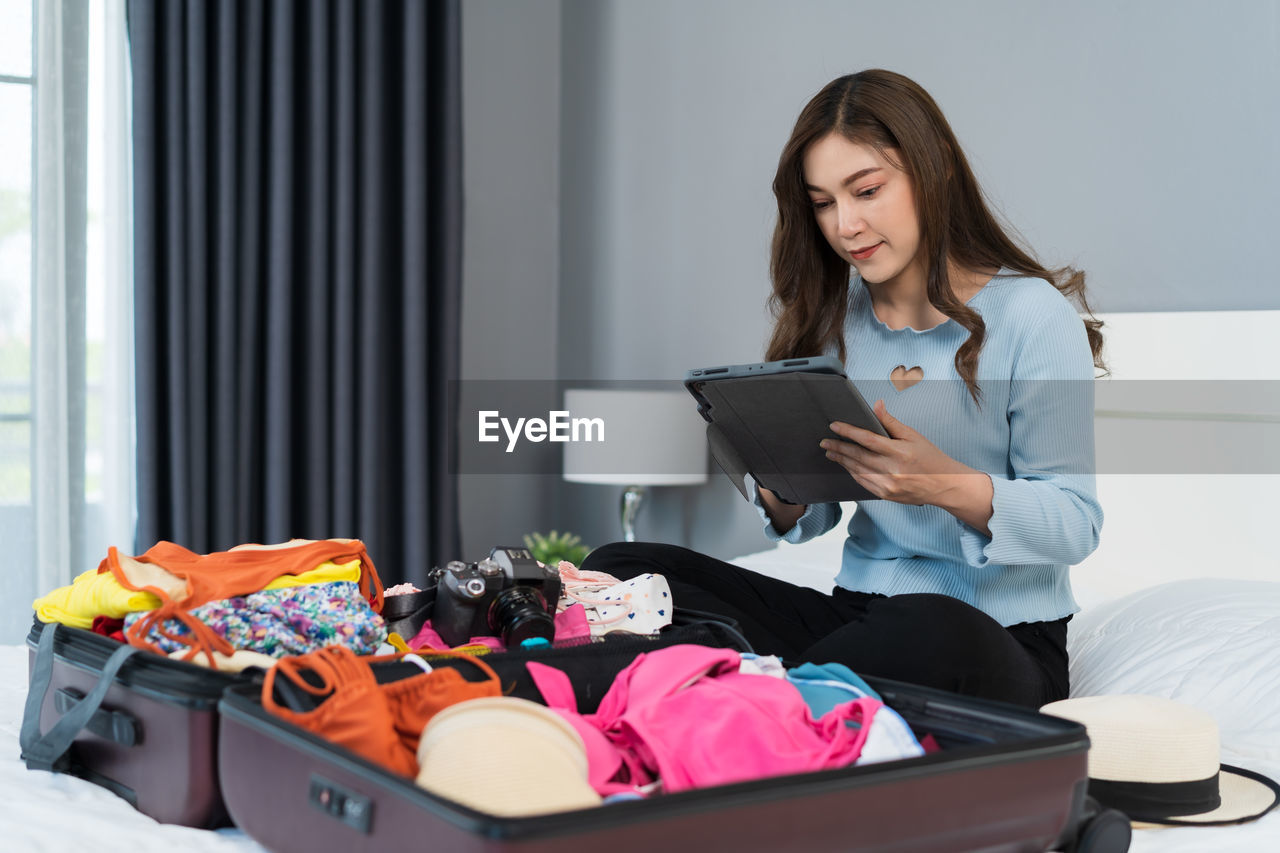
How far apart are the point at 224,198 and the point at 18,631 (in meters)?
1.07

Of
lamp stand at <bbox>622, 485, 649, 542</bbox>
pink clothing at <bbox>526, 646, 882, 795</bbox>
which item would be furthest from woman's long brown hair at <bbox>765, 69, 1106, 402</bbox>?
lamp stand at <bbox>622, 485, 649, 542</bbox>

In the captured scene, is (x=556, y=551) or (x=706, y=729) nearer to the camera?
(x=706, y=729)

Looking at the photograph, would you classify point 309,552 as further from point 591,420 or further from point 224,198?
point 224,198

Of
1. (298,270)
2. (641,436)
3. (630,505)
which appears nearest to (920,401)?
(641,436)

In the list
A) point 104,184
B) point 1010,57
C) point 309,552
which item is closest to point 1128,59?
point 1010,57

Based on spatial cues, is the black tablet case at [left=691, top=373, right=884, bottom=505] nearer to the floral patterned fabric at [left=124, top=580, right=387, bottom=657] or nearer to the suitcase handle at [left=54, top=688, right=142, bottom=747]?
the floral patterned fabric at [left=124, top=580, right=387, bottom=657]

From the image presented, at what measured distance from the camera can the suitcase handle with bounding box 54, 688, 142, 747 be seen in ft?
2.78

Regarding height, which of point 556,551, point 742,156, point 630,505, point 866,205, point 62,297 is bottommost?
point 556,551

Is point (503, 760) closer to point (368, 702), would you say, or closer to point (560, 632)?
point (368, 702)

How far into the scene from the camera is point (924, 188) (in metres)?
1.32

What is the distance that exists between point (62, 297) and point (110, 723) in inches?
74.3

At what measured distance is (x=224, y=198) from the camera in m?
2.61

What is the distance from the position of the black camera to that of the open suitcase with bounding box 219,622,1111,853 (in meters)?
0.31

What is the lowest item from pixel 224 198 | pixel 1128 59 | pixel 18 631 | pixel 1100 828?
pixel 18 631
